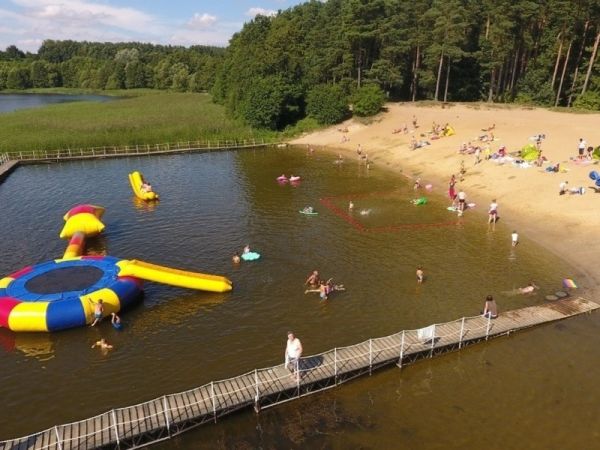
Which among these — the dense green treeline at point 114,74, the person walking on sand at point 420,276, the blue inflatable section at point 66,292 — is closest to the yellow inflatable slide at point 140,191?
the blue inflatable section at point 66,292

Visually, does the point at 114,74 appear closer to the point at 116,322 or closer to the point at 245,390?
the point at 116,322

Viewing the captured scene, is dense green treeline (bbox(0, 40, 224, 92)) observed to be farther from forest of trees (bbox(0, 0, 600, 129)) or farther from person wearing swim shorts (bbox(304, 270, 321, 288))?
person wearing swim shorts (bbox(304, 270, 321, 288))

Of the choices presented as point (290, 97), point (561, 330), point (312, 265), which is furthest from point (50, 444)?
point (290, 97)

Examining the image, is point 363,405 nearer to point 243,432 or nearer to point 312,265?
point 243,432

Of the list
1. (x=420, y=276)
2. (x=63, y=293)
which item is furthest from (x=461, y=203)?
(x=63, y=293)

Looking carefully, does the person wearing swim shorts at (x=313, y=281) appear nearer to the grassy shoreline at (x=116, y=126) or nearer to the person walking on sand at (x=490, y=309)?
the person walking on sand at (x=490, y=309)
